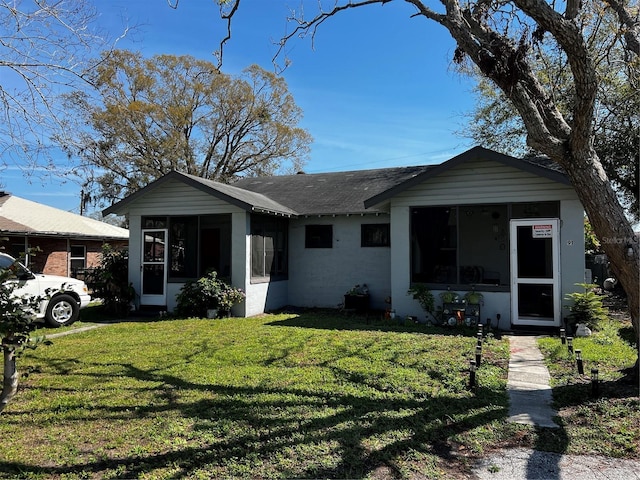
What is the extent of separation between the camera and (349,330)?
8.81 metres

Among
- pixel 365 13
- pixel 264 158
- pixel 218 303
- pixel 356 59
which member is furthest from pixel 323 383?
pixel 264 158

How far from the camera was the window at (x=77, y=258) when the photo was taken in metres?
17.7

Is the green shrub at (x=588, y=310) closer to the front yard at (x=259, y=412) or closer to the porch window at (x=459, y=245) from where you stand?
the porch window at (x=459, y=245)

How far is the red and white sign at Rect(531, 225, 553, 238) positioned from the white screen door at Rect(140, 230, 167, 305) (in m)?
9.15

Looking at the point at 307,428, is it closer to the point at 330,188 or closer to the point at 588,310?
the point at 588,310

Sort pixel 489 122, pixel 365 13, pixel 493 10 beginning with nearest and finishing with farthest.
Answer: pixel 493 10 < pixel 365 13 < pixel 489 122

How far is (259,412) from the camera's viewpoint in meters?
4.29

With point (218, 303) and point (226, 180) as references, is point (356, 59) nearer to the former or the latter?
point (218, 303)

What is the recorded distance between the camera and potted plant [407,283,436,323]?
31.3 ft

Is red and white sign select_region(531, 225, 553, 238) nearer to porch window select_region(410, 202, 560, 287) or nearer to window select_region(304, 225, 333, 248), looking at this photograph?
porch window select_region(410, 202, 560, 287)

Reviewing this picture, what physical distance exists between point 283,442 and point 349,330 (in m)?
5.24

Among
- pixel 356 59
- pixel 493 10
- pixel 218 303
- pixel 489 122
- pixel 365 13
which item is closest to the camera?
pixel 493 10

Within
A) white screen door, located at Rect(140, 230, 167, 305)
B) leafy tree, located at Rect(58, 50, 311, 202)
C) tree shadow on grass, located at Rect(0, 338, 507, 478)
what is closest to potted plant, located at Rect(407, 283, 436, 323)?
tree shadow on grass, located at Rect(0, 338, 507, 478)

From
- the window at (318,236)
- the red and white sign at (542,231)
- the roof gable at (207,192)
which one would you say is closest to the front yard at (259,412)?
the red and white sign at (542,231)
